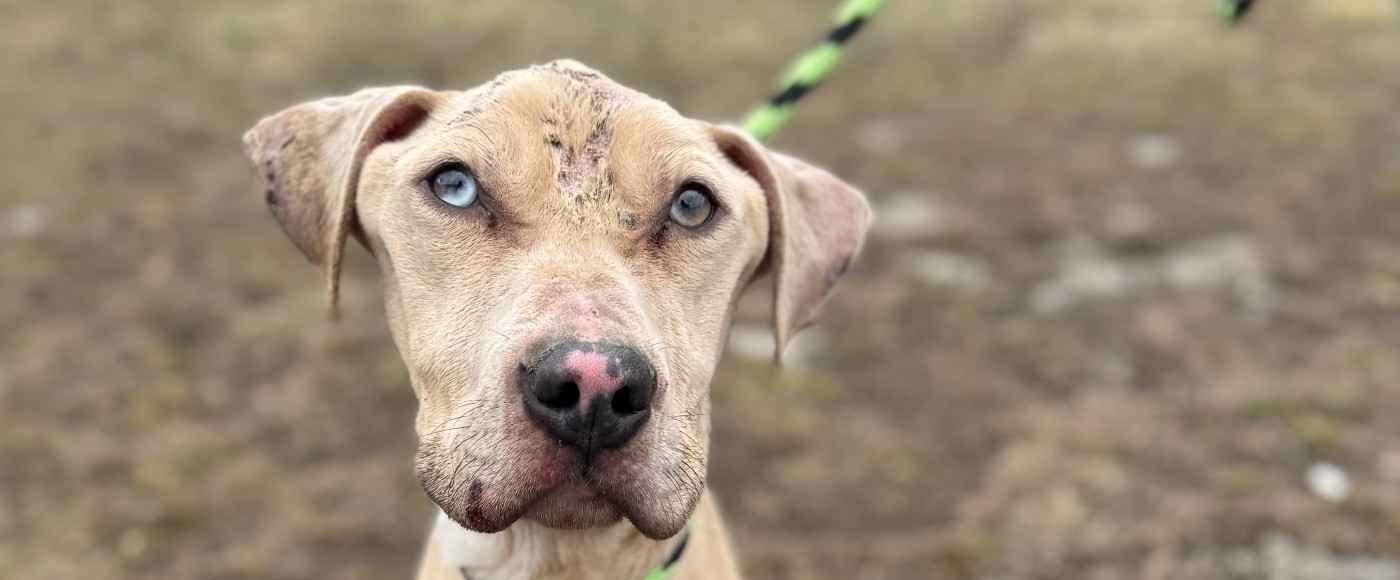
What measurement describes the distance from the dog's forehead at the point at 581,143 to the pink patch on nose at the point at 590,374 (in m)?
0.51

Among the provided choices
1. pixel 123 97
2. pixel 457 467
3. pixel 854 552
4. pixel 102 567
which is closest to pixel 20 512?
pixel 102 567

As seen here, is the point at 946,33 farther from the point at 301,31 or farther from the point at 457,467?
the point at 457,467

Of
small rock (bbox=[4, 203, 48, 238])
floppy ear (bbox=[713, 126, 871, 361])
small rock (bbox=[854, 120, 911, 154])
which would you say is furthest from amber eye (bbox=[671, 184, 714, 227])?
small rock (bbox=[4, 203, 48, 238])

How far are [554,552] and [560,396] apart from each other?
0.84m

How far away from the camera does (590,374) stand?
2121mm

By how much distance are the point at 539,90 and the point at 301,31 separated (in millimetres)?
11353

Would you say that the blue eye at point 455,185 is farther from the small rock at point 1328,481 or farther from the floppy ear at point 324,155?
the small rock at point 1328,481

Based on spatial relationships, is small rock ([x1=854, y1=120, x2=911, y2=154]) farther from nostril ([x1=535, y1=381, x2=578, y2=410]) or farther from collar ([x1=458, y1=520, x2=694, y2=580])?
nostril ([x1=535, y1=381, x2=578, y2=410])

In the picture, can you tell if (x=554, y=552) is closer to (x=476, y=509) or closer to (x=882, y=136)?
(x=476, y=509)

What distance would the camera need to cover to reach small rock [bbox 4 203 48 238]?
912 centimetres

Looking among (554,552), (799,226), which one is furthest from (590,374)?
(799,226)

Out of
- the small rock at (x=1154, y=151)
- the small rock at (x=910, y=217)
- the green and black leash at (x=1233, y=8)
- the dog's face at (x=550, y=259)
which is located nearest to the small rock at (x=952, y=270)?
the small rock at (x=910, y=217)

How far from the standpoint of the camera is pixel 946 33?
41.9 feet

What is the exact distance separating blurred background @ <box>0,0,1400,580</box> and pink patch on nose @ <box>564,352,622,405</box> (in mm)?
4064
